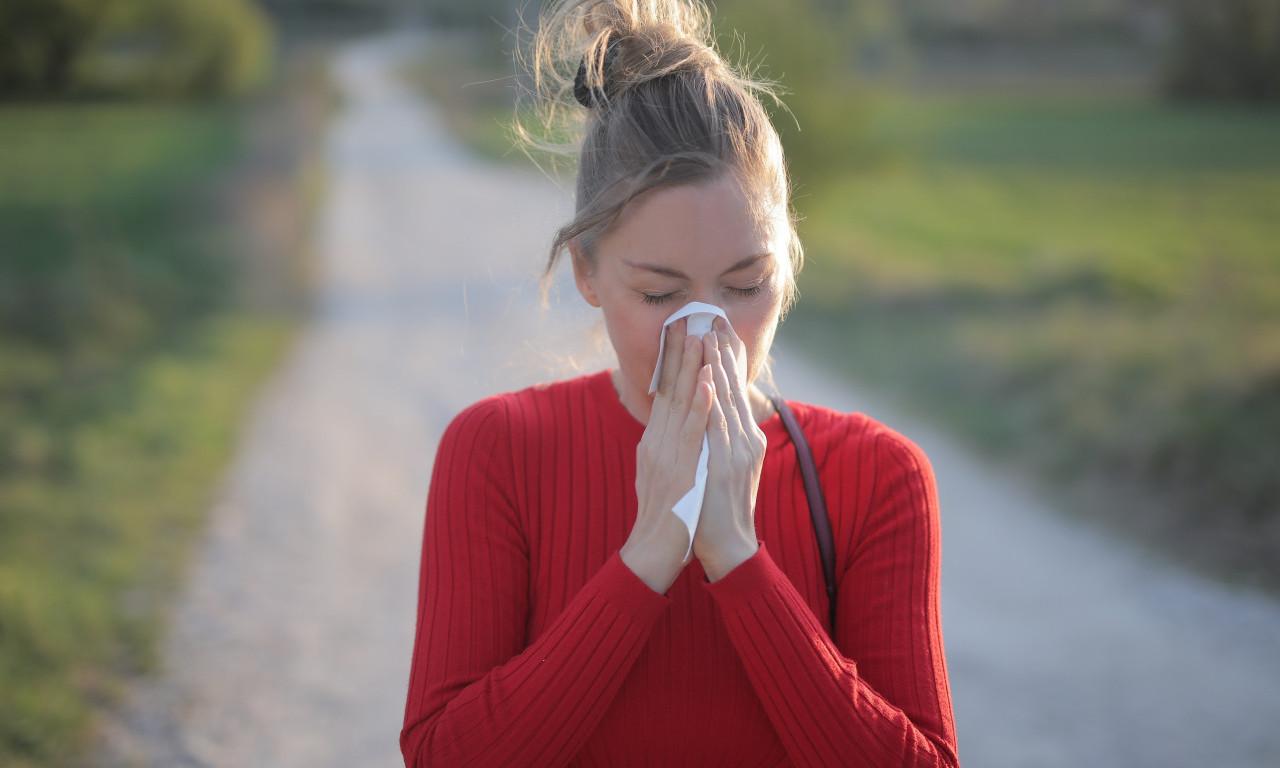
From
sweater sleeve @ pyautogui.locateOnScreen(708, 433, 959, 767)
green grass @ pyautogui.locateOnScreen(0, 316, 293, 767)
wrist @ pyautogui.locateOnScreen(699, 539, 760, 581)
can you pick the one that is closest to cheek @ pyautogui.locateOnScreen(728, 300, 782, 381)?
sweater sleeve @ pyautogui.locateOnScreen(708, 433, 959, 767)

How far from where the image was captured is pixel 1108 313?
8.48 meters

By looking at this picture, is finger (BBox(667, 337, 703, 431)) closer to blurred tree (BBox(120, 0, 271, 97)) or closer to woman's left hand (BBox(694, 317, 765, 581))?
woman's left hand (BBox(694, 317, 765, 581))

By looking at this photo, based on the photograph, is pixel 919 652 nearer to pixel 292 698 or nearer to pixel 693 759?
pixel 693 759

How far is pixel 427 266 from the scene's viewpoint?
1248 cm

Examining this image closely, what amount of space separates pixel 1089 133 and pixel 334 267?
64.3 feet

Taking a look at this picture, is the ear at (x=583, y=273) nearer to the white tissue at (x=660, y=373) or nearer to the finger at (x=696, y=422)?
the white tissue at (x=660, y=373)

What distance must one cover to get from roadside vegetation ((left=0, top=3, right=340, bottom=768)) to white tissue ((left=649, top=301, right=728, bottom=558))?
3.04m

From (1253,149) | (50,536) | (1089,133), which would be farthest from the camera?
(1089,133)

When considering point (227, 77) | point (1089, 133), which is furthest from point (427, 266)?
point (1089, 133)

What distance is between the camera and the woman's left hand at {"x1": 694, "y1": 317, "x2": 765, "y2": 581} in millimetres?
1535

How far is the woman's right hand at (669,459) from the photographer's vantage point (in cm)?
151

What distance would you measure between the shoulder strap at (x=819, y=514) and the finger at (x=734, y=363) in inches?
7.4

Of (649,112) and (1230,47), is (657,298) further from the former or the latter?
(1230,47)

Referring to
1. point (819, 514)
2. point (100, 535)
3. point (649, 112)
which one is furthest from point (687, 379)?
point (100, 535)
